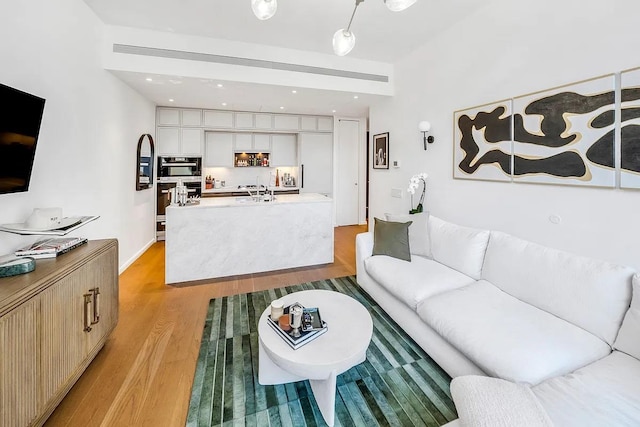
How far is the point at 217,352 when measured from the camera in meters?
2.17

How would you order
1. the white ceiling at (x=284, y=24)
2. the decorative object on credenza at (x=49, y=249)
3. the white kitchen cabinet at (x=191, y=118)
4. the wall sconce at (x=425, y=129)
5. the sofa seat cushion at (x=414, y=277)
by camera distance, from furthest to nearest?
the white kitchen cabinet at (x=191, y=118), the wall sconce at (x=425, y=129), the white ceiling at (x=284, y=24), the sofa seat cushion at (x=414, y=277), the decorative object on credenza at (x=49, y=249)

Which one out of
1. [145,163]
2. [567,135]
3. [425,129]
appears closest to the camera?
[567,135]

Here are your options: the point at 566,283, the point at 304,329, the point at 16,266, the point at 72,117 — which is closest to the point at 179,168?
the point at 72,117

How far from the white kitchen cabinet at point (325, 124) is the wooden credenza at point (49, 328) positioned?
5073 mm

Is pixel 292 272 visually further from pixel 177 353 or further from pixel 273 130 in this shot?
pixel 273 130

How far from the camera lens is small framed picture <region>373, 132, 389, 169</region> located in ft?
15.5

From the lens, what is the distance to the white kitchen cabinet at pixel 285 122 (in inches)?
240

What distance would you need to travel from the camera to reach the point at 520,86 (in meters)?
2.61

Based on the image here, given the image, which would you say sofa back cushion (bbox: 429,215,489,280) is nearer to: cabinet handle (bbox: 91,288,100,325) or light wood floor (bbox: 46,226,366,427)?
light wood floor (bbox: 46,226,366,427)

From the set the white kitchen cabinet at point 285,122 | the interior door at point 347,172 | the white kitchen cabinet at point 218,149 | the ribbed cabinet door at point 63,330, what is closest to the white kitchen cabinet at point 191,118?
the white kitchen cabinet at point 218,149

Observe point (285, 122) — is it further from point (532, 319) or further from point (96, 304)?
point (532, 319)

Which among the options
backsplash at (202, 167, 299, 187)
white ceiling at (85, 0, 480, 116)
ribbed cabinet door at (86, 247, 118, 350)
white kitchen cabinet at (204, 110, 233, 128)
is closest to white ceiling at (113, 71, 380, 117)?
white ceiling at (85, 0, 480, 116)

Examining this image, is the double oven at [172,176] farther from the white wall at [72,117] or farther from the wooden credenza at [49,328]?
the wooden credenza at [49,328]

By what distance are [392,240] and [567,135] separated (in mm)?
1665
